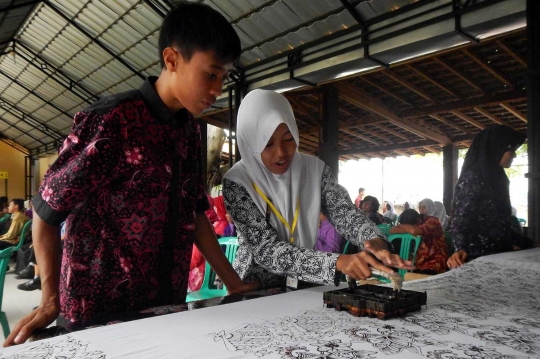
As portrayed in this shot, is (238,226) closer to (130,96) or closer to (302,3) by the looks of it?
(130,96)

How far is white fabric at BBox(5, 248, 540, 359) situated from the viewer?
74 centimetres

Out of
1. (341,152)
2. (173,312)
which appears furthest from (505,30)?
(341,152)

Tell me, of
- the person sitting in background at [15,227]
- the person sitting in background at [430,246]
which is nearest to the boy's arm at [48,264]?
the person sitting in background at [430,246]

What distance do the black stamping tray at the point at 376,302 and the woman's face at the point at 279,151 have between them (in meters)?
0.47

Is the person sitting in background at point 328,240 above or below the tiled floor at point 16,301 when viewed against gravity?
above

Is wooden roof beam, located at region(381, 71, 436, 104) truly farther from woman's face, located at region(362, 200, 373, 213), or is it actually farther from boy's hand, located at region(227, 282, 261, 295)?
boy's hand, located at region(227, 282, 261, 295)

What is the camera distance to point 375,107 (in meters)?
7.18

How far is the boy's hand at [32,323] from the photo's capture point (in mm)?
829

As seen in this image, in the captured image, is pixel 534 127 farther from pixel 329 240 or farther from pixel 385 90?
pixel 385 90

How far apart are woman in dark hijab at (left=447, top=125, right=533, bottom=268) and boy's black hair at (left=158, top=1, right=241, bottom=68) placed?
1844mm

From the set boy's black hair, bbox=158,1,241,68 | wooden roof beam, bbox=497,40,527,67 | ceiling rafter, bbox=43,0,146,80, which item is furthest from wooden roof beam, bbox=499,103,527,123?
boy's black hair, bbox=158,1,241,68

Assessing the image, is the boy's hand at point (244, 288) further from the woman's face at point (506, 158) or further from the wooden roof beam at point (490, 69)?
the wooden roof beam at point (490, 69)

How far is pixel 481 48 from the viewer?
5.10 m

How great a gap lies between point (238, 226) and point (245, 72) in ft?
16.9
